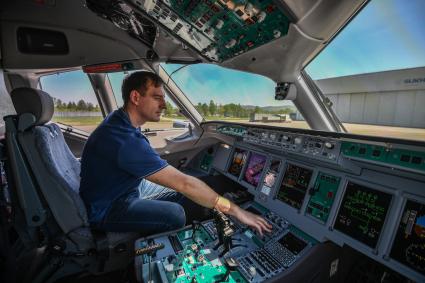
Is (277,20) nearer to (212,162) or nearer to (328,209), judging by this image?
(328,209)

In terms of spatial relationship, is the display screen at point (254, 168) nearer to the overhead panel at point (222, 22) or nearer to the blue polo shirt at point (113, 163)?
the overhead panel at point (222, 22)

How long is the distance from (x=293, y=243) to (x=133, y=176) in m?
1.10

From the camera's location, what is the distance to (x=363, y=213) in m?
1.34

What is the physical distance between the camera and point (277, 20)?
3.43 feet

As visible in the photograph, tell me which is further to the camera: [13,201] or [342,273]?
[342,273]

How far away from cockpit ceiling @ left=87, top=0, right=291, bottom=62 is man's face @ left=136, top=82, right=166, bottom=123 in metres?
0.42

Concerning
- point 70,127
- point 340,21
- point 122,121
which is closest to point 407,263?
point 340,21

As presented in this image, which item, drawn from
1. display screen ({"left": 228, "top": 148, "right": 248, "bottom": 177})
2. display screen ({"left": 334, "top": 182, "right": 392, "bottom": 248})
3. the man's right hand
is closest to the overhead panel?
the man's right hand

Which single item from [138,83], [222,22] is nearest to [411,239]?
[222,22]

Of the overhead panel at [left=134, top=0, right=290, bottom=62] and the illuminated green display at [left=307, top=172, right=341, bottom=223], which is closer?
the overhead panel at [left=134, top=0, right=290, bottom=62]

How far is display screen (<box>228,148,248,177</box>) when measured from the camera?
8.07 ft

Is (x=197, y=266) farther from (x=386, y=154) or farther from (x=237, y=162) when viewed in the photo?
(x=237, y=162)

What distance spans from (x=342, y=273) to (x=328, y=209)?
1.41 feet

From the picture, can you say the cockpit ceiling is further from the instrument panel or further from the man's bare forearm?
the man's bare forearm
